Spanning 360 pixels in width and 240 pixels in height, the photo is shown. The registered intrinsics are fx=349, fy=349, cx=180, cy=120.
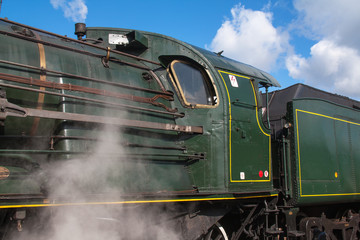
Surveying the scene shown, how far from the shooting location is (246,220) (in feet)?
15.9

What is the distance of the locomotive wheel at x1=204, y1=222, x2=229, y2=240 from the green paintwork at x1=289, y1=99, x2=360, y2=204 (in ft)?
4.92

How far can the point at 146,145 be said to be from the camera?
12.8 ft

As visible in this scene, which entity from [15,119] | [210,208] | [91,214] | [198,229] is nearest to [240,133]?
[210,208]

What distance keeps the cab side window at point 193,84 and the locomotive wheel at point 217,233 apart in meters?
1.63

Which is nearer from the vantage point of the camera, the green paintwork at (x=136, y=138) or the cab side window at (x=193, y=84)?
the green paintwork at (x=136, y=138)

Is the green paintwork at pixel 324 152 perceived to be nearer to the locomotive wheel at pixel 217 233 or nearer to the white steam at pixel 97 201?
the locomotive wheel at pixel 217 233

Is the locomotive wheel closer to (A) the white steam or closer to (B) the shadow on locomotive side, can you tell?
(B) the shadow on locomotive side

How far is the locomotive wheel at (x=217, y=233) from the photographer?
448 cm

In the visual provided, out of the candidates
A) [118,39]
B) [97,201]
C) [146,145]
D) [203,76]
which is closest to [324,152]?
[203,76]

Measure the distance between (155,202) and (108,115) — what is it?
3.48 ft

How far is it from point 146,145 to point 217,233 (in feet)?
5.72

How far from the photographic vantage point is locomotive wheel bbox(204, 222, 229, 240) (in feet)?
14.7

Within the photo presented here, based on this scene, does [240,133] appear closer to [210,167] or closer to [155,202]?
[210,167]

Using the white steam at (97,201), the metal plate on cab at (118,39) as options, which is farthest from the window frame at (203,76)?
the white steam at (97,201)
